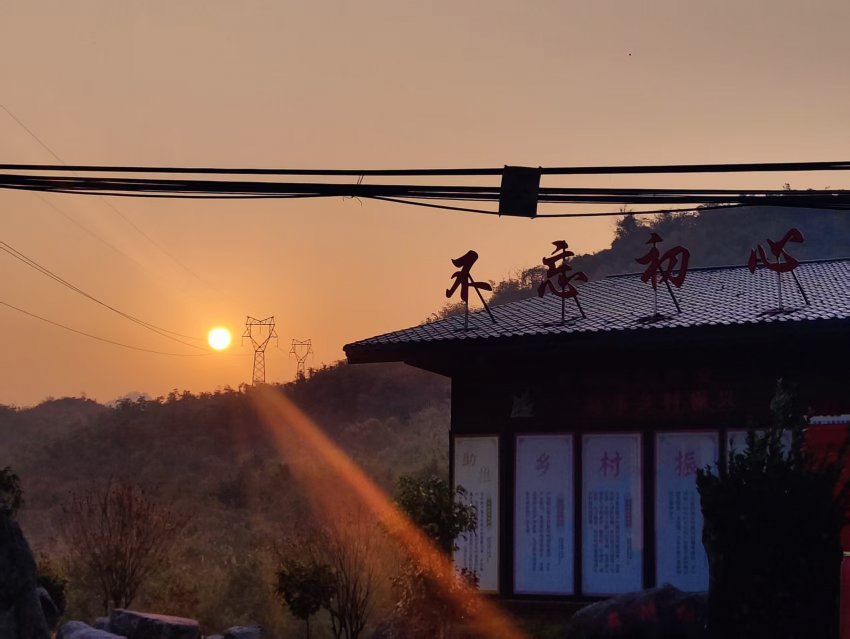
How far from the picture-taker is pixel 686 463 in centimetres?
1756

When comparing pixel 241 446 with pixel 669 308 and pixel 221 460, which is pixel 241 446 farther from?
pixel 669 308

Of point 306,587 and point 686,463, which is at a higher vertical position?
point 686,463

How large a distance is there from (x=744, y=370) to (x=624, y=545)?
3284 millimetres

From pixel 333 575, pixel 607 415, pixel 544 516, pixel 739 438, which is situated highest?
pixel 607 415

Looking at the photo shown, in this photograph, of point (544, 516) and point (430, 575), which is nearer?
point (430, 575)

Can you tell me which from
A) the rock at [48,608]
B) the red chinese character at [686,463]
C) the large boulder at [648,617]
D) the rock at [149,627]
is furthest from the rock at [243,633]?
the red chinese character at [686,463]

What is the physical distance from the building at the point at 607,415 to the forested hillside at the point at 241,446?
241 inches

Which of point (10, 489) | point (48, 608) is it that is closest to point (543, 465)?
point (48, 608)

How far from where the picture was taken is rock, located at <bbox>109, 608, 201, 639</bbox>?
16672 mm

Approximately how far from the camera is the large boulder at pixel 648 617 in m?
13.9

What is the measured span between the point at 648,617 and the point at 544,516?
4427mm

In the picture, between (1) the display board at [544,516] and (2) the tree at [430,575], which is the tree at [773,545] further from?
(1) the display board at [544,516]

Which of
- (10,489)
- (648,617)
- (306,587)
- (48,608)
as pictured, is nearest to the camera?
(648,617)

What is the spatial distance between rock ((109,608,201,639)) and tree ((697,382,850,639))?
27.4 ft
